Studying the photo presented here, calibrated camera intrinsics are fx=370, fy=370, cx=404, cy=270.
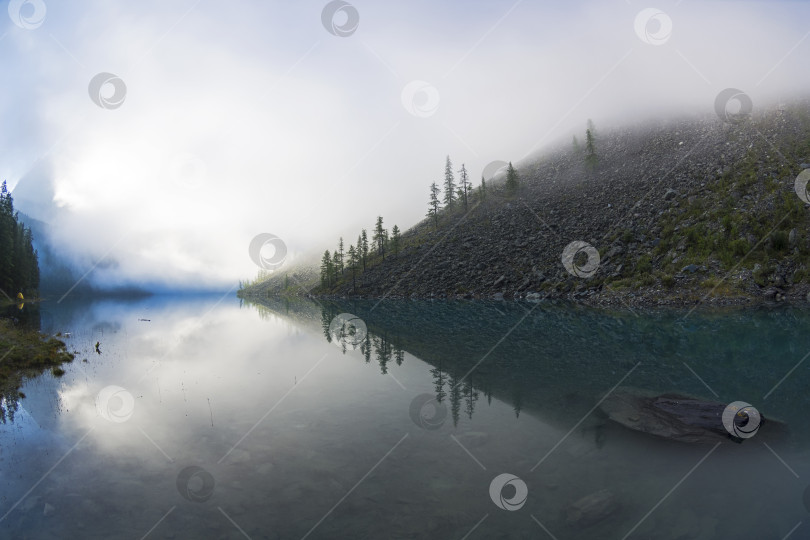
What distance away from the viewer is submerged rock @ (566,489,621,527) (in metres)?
8.47

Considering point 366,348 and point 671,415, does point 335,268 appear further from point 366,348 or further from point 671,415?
point 671,415

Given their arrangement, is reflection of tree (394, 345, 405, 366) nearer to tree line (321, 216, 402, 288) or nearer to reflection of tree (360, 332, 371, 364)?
reflection of tree (360, 332, 371, 364)

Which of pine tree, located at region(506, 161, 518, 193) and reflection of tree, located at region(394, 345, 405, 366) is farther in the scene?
pine tree, located at region(506, 161, 518, 193)

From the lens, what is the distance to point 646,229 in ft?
216

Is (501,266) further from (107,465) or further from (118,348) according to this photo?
(107,465)

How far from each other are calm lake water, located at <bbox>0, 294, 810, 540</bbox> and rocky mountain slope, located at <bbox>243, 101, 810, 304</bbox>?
28.5 m

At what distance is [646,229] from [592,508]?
6975cm

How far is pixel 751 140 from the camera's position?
71625 millimetres

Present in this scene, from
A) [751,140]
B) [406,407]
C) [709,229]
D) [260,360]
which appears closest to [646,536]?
[406,407]

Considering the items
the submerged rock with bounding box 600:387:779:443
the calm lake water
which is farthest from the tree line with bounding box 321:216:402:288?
the submerged rock with bounding box 600:387:779:443

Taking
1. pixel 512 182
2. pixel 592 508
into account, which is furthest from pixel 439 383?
pixel 512 182

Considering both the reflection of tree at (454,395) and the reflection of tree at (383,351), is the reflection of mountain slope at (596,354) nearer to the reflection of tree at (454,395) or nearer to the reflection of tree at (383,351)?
the reflection of tree at (454,395)

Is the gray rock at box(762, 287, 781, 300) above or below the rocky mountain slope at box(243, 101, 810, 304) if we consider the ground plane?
below

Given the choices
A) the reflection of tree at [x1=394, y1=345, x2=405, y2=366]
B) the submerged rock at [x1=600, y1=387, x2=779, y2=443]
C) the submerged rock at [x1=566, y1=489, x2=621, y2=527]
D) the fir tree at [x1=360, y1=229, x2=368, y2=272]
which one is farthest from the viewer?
the fir tree at [x1=360, y1=229, x2=368, y2=272]
